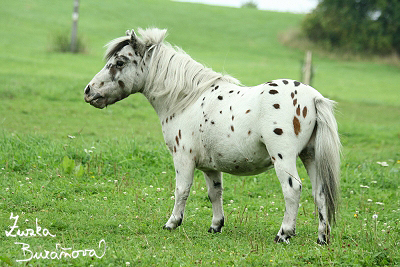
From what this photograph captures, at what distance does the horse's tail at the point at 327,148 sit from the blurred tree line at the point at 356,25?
39311 mm

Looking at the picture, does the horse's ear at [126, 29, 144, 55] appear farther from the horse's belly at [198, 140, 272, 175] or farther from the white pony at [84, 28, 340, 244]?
→ the horse's belly at [198, 140, 272, 175]

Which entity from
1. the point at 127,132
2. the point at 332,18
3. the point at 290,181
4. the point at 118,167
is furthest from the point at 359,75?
the point at 290,181

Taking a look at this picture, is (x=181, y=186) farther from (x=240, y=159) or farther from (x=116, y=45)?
(x=116, y=45)

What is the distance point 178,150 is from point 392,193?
419cm

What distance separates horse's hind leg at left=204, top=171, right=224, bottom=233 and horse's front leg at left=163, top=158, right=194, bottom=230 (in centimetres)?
43

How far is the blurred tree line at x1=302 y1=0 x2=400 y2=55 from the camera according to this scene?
42.0 meters

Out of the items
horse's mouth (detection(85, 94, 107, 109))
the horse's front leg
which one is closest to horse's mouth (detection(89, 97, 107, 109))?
horse's mouth (detection(85, 94, 107, 109))

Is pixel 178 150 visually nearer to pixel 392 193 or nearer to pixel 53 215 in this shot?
pixel 53 215

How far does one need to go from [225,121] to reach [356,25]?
41.5 m

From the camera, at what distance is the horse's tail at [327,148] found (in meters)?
5.11

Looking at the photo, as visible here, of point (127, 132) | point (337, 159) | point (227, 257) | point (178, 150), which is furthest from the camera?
point (127, 132)

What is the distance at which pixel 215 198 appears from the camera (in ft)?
20.2

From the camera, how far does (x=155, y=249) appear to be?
5055mm

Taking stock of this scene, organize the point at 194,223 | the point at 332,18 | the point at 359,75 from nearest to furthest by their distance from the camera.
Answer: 1. the point at 194,223
2. the point at 359,75
3. the point at 332,18
